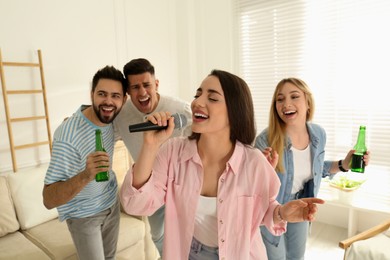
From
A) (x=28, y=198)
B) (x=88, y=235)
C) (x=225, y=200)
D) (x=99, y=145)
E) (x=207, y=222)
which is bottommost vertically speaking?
(x=28, y=198)

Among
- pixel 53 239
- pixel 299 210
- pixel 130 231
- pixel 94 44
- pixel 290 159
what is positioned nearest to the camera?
pixel 299 210

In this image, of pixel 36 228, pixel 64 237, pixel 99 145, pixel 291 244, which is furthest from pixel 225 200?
pixel 36 228

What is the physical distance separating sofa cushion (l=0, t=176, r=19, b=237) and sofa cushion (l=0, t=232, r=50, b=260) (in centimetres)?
7

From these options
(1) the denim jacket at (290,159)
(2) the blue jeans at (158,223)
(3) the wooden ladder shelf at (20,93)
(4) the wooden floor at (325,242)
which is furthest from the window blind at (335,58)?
(3) the wooden ladder shelf at (20,93)

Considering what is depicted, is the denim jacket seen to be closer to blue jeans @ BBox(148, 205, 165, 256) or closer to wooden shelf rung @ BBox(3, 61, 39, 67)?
blue jeans @ BBox(148, 205, 165, 256)

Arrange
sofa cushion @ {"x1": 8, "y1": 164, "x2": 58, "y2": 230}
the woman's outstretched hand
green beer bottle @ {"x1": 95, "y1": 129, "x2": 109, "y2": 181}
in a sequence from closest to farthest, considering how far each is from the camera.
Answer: the woman's outstretched hand → green beer bottle @ {"x1": 95, "y1": 129, "x2": 109, "y2": 181} → sofa cushion @ {"x1": 8, "y1": 164, "x2": 58, "y2": 230}

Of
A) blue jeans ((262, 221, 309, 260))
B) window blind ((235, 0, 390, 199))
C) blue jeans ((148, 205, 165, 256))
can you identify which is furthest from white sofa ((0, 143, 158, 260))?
window blind ((235, 0, 390, 199))

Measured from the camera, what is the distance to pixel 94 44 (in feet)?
10.6

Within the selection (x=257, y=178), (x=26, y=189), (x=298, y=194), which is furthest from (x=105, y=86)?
(x=26, y=189)

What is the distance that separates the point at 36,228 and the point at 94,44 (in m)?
1.96

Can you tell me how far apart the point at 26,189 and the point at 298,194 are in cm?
215

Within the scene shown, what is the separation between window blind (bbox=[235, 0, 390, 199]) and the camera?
9.18 feet

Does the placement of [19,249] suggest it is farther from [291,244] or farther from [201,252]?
[291,244]

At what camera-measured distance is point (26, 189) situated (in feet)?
8.00
